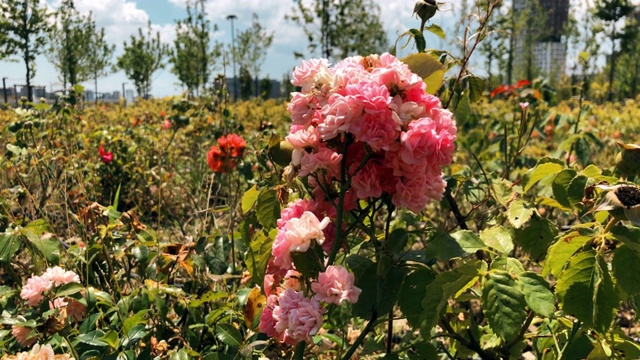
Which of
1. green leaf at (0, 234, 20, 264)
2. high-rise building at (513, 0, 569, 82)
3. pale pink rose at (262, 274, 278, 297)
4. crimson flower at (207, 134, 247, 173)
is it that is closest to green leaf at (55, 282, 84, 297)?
green leaf at (0, 234, 20, 264)

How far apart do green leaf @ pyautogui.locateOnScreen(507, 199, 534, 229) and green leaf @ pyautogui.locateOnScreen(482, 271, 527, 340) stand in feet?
0.64

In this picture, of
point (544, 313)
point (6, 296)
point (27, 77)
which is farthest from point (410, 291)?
point (27, 77)

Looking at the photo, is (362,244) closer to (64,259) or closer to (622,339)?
(622,339)

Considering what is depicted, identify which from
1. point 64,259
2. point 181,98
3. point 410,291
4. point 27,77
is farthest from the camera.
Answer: point 27,77

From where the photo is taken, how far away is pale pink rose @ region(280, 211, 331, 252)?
0.88m

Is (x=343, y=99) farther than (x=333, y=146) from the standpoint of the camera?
No

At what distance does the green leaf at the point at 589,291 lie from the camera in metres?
0.85

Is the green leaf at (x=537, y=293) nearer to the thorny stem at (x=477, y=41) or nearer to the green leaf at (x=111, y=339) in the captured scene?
the thorny stem at (x=477, y=41)

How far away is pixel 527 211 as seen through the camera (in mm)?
1091

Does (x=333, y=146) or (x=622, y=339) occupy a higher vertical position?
(x=333, y=146)

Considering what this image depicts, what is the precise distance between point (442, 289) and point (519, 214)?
30cm

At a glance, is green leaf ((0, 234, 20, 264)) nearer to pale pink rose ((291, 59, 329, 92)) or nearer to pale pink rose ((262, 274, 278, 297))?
pale pink rose ((262, 274, 278, 297))

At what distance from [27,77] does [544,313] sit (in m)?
15.8

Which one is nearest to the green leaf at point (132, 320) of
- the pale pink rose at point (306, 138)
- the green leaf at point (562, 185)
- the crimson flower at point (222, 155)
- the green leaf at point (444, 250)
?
the pale pink rose at point (306, 138)
